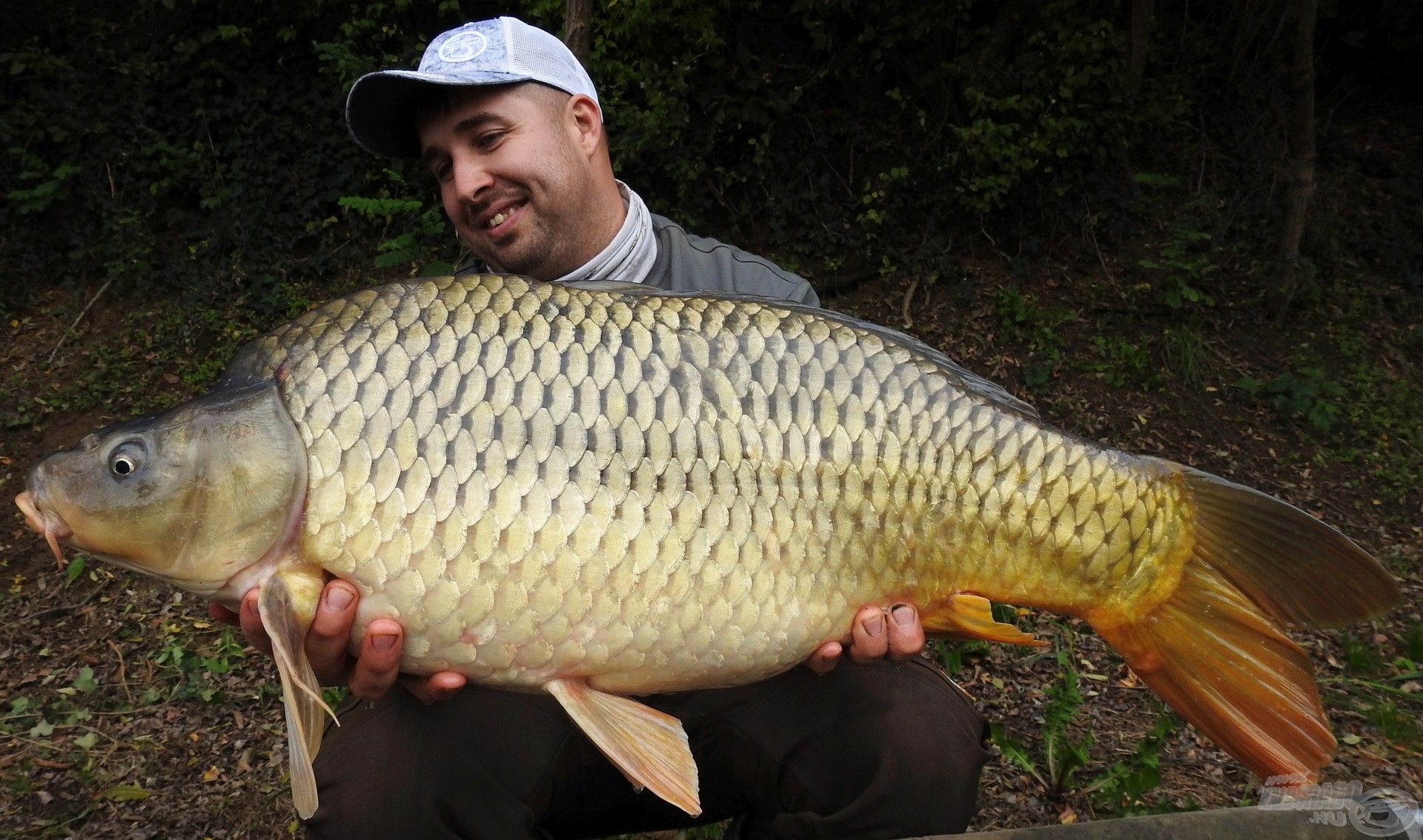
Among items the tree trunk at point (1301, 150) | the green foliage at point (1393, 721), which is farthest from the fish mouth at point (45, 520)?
the tree trunk at point (1301, 150)

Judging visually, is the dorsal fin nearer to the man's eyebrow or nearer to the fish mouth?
the man's eyebrow

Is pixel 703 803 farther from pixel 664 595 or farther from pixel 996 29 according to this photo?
pixel 996 29

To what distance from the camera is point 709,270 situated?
180 cm

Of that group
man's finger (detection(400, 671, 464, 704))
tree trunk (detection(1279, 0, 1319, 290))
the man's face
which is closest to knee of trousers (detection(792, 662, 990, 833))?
man's finger (detection(400, 671, 464, 704))

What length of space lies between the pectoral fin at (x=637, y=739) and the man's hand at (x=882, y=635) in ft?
0.73

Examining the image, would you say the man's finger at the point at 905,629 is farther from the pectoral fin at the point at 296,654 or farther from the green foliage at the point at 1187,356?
the green foliage at the point at 1187,356

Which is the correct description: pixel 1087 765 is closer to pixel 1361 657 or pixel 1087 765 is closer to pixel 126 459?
pixel 1361 657

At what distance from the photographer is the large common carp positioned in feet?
3.66

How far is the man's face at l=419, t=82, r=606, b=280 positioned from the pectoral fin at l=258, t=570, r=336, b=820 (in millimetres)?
717

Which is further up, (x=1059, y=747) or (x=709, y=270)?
(x=709, y=270)

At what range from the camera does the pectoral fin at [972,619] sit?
1259mm

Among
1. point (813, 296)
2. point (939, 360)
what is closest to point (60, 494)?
point (939, 360)

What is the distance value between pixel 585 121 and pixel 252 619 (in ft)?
3.23

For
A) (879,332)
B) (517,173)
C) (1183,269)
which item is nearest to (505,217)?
(517,173)
